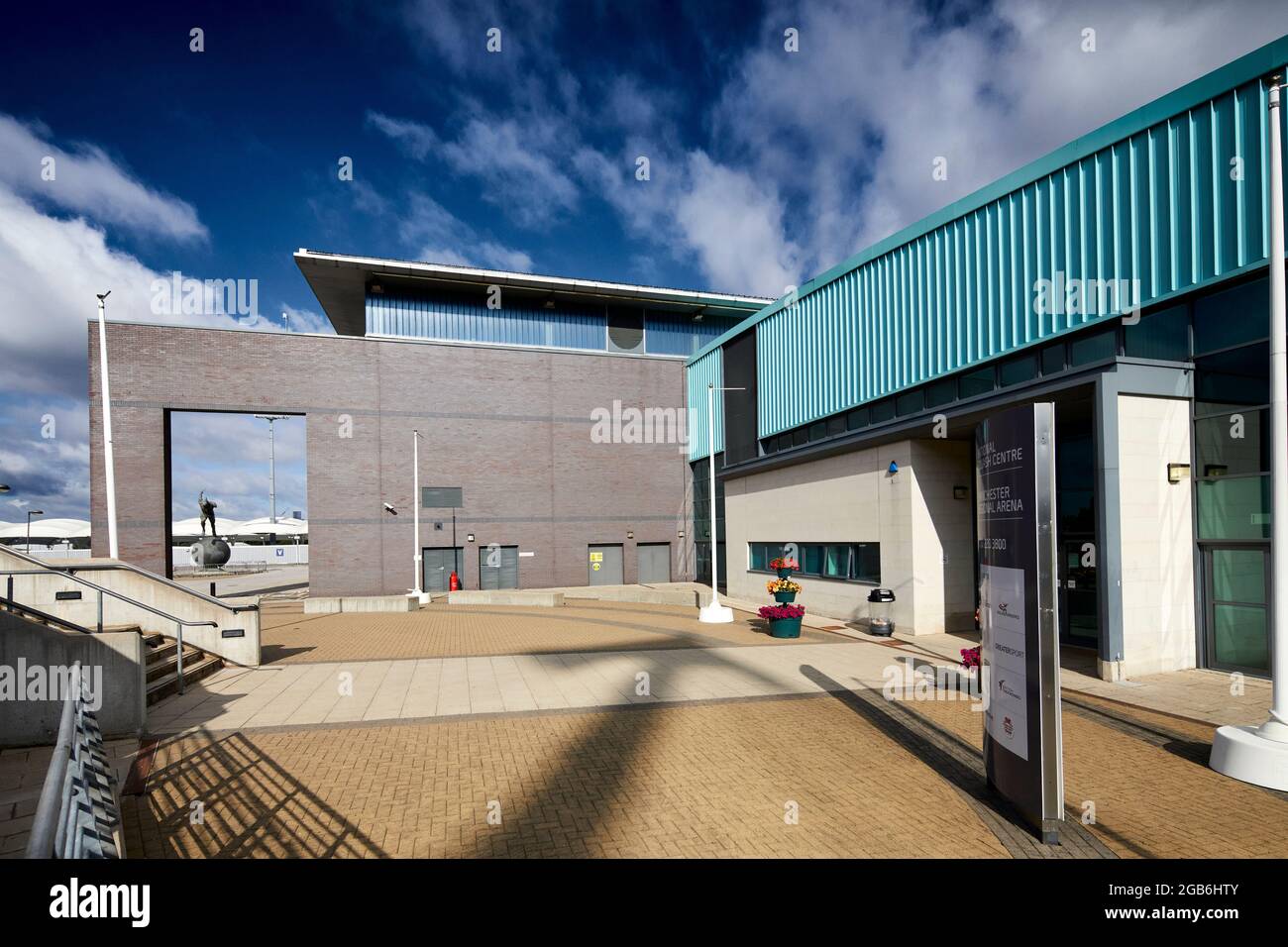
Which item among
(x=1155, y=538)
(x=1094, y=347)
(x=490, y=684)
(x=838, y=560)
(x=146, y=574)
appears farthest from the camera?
(x=838, y=560)

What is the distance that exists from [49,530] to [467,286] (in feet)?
199

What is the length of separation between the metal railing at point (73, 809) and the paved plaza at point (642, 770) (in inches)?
17.4

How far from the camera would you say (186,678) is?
10969 millimetres

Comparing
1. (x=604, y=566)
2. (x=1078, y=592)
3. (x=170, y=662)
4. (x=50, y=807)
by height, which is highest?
(x=50, y=807)

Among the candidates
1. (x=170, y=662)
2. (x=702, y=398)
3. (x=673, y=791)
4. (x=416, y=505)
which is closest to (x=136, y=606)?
(x=170, y=662)

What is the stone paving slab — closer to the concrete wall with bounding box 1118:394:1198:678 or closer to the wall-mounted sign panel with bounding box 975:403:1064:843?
the concrete wall with bounding box 1118:394:1198:678

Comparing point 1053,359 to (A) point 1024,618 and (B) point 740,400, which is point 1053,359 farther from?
(B) point 740,400

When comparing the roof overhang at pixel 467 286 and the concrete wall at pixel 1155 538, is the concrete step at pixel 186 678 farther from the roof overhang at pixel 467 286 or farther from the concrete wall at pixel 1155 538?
the roof overhang at pixel 467 286

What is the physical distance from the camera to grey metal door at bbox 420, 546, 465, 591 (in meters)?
32.1

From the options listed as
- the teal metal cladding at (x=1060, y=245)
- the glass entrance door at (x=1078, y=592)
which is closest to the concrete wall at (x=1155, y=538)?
the glass entrance door at (x=1078, y=592)

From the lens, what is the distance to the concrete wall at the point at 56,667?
7.98 m
